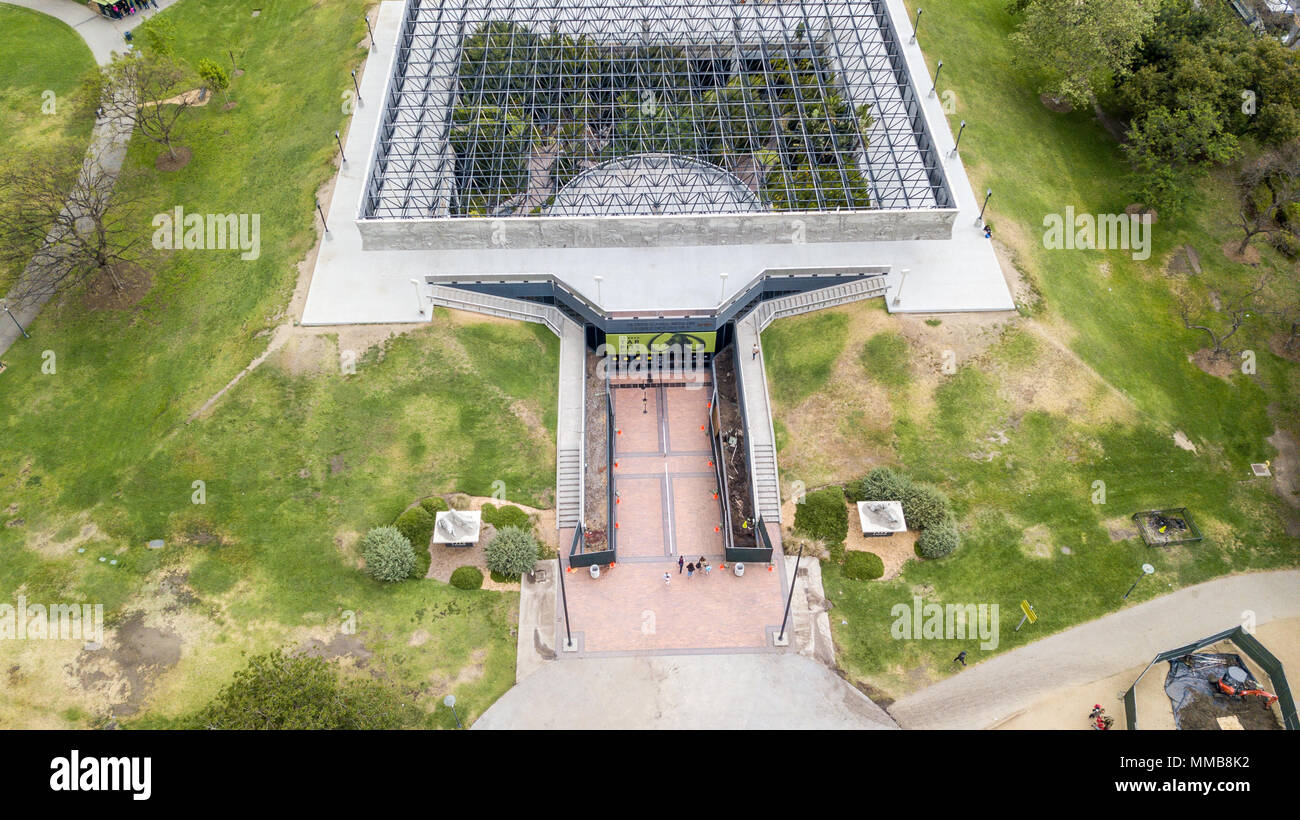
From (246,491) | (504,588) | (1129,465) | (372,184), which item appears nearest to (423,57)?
(372,184)

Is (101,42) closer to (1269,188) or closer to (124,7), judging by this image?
(124,7)

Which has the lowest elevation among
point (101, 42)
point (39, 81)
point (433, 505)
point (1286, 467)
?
point (1286, 467)

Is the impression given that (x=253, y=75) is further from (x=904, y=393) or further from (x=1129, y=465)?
(x=1129, y=465)

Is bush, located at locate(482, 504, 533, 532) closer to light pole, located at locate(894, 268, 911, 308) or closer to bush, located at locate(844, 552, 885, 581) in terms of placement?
bush, located at locate(844, 552, 885, 581)

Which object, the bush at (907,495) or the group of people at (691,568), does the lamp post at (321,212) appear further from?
the bush at (907,495)

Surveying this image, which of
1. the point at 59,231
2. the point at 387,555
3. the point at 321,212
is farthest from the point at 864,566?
the point at 59,231

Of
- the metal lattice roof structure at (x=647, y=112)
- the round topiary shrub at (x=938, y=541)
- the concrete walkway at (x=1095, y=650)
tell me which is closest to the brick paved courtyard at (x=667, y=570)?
the round topiary shrub at (x=938, y=541)
